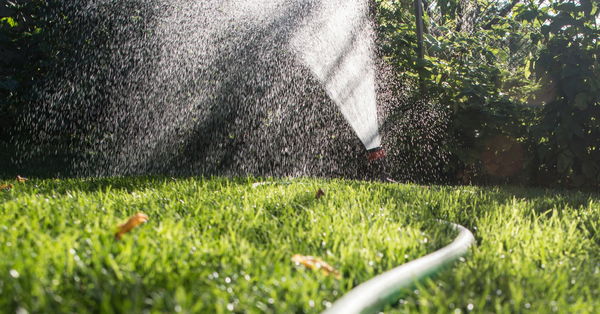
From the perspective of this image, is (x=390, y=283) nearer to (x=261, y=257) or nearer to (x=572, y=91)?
(x=261, y=257)

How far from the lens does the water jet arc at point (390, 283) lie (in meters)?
0.84

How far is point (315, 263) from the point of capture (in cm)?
105

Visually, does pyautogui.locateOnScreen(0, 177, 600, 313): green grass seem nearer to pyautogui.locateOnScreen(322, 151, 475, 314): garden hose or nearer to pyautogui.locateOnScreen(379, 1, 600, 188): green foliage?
pyautogui.locateOnScreen(322, 151, 475, 314): garden hose

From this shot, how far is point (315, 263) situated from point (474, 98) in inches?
132

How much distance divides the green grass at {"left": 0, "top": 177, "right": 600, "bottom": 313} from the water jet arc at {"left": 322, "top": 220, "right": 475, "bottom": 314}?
3 centimetres

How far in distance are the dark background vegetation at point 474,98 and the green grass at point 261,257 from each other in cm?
195

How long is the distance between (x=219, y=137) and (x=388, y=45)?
2.13m

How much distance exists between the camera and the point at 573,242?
1.38 meters

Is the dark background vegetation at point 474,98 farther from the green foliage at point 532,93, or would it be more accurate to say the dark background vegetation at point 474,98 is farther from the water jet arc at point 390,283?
the water jet arc at point 390,283

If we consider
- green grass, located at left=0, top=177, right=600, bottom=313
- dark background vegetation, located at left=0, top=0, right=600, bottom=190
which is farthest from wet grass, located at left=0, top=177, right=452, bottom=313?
dark background vegetation, located at left=0, top=0, right=600, bottom=190

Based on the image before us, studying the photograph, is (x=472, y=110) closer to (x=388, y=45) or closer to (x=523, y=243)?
(x=388, y=45)

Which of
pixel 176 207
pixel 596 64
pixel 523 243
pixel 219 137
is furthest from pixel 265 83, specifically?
pixel 523 243

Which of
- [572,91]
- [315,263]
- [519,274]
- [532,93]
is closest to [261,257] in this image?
[315,263]

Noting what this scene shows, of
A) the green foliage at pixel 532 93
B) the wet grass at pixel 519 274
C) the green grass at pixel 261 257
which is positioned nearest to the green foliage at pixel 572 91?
the green foliage at pixel 532 93
